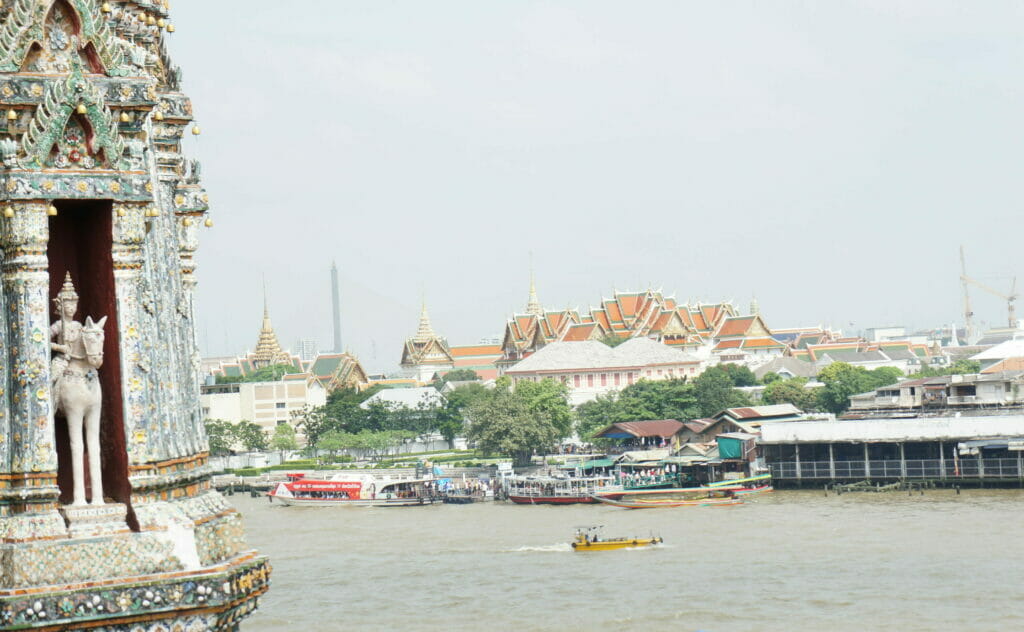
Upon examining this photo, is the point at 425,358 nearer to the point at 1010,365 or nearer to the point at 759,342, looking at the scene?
the point at 759,342

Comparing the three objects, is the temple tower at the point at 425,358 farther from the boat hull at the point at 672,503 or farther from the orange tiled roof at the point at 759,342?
the boat hull at the point at 672,503

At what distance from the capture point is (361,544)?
30.4m

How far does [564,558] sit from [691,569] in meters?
2.76

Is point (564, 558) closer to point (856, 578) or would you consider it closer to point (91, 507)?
point (856, 578)

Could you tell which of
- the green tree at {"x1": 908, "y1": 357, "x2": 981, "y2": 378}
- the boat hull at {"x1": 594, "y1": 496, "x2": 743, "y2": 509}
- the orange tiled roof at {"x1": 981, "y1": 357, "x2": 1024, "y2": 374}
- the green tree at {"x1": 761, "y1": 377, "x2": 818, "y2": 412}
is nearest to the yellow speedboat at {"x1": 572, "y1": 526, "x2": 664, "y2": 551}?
the boat hull at {"x1": 594, "y1": 496, "x2": 743, "y2": 509}

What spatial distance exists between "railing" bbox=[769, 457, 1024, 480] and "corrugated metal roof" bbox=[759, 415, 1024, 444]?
53cm

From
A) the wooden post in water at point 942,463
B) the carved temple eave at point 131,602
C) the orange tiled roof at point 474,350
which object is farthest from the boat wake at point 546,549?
the orange tiled roof at point 474,350

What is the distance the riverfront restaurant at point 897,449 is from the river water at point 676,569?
1.37m

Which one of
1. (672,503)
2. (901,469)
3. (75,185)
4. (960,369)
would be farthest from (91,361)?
(960,369)

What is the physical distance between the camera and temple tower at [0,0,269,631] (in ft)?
12.9

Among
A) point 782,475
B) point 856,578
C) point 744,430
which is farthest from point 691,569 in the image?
point 744,430

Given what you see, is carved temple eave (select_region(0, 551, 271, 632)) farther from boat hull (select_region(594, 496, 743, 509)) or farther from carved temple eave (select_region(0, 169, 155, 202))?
boat hull (select_region(594, 496, 743, 509))

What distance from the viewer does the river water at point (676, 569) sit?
20578 millimetres

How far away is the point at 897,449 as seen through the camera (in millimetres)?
38562
